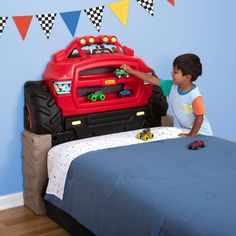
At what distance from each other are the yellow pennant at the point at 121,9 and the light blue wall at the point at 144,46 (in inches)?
1.2

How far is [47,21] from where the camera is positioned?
100 inches

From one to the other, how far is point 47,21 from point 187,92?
0.82m

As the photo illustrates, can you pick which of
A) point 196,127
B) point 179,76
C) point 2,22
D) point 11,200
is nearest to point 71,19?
point 2,22

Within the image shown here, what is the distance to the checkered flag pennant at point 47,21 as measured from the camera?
99.6 inches

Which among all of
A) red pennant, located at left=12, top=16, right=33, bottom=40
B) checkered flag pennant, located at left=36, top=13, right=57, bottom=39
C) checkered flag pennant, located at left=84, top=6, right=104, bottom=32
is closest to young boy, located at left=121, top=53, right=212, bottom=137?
checkered flag pennant, located at left=84, top=6, right=104, bottom=32

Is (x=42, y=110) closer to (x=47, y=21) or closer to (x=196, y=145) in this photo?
(x=47, y=21)

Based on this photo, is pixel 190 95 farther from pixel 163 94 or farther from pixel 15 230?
pixel 15 230

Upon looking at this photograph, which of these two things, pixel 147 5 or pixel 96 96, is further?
pixel 147 5

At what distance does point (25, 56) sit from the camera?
2.54 metres

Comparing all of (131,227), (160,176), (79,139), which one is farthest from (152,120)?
(131,227)

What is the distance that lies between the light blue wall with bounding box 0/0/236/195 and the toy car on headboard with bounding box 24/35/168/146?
0.26 feet

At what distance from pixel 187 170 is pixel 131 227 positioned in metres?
0.37

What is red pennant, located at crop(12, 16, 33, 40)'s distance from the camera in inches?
97.3

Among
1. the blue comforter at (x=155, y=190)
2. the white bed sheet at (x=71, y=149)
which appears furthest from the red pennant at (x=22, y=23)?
the blue comforter at (x=155, y=190)
